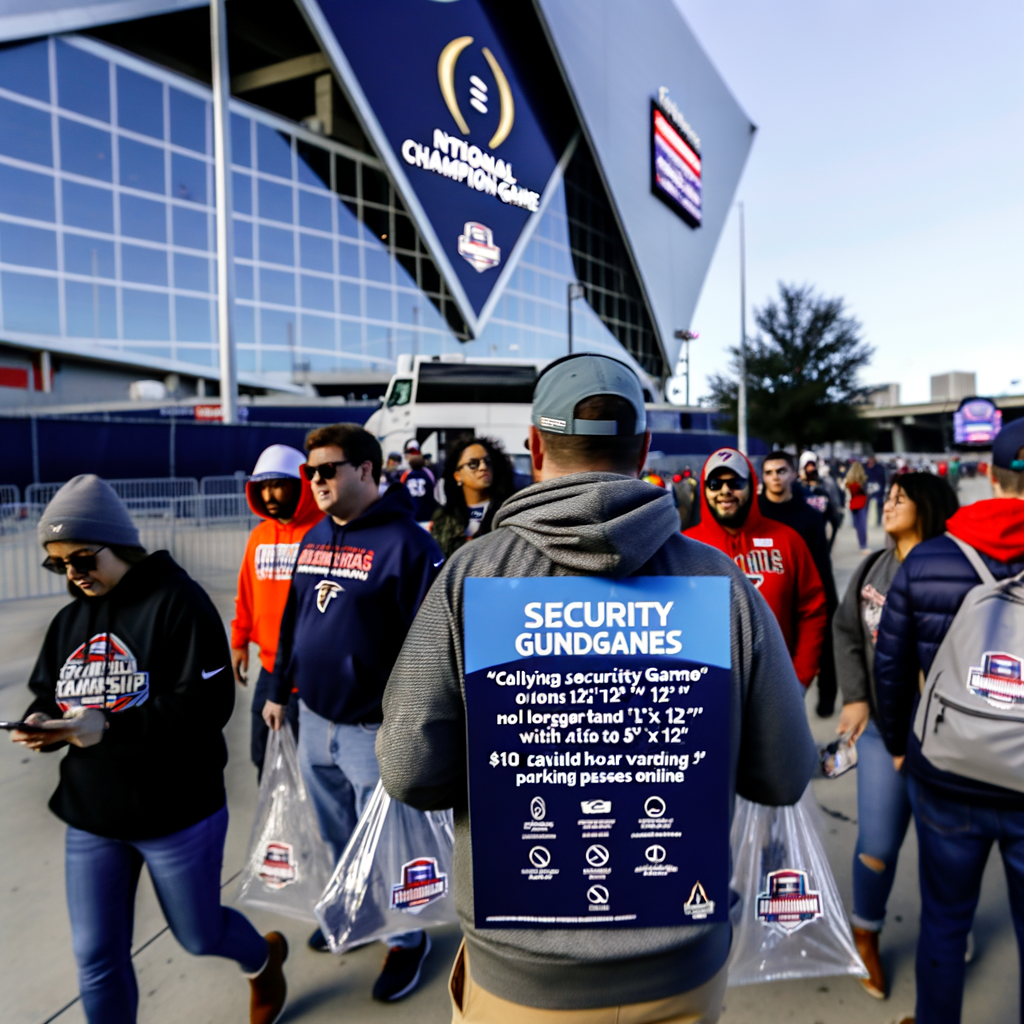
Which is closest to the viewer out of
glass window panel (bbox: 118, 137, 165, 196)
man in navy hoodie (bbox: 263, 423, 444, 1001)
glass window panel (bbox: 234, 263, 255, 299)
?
man in navy hoodie (bbox: 263, 423, 444, 1001)

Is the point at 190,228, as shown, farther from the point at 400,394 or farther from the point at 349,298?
the point at 400,394

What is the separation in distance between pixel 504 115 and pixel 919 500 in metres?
34.2

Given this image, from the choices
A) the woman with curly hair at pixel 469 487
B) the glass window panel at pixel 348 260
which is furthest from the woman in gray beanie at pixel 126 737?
the glass window panel at pixel 348 260

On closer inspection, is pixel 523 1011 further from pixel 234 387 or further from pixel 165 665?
pixel 234 387

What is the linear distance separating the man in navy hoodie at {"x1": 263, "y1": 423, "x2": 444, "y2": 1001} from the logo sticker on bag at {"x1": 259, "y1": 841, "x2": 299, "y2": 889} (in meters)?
0.16

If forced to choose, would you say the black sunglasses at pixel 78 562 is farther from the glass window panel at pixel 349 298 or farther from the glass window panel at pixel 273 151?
the glass window panel at pixel 273 151

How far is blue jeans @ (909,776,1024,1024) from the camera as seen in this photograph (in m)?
1.97

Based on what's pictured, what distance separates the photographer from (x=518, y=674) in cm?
121

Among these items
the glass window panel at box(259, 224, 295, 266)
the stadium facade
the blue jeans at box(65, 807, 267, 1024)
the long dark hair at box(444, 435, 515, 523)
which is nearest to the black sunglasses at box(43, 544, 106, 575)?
the blue jeans at box(65, 807, 267, 1024)

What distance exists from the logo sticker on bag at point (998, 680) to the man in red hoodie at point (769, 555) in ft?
4.68

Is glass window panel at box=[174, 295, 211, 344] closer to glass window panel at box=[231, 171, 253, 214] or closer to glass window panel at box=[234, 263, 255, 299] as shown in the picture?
glass window panel at box=[234, 263, 255, 299]

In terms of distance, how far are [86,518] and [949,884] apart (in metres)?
2.76

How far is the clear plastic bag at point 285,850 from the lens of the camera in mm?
2744

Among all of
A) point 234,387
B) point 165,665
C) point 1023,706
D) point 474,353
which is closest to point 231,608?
point 165,665
